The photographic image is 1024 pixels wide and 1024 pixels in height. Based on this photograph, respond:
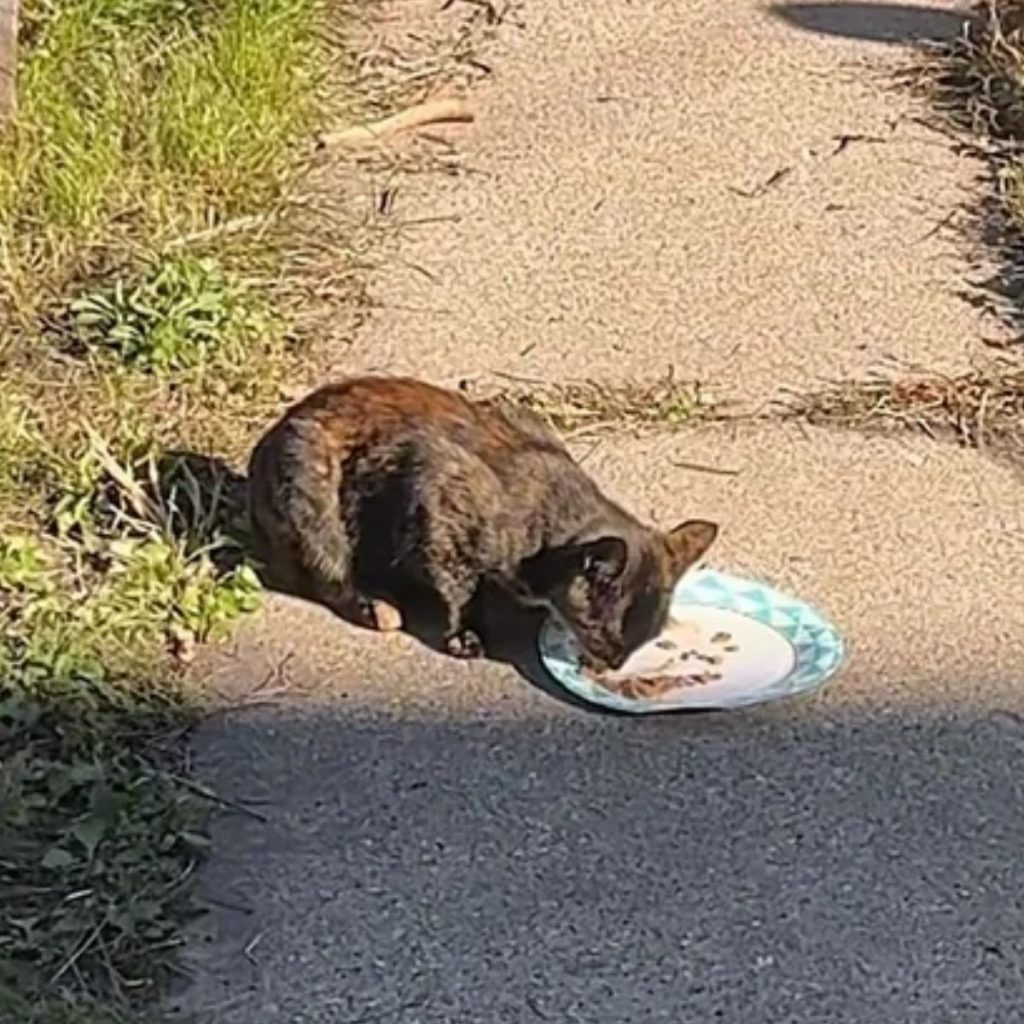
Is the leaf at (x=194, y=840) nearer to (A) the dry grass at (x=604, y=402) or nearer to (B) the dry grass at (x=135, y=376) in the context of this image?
(B) the dry grass at (x=135, y=376)

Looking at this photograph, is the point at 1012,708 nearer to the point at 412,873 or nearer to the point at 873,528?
the point at 873,528

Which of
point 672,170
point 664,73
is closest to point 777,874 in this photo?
point 672,170

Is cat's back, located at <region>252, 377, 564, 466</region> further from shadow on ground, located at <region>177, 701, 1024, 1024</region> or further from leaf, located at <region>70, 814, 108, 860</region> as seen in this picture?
leaf, located at <region>70, 814, 108, 860</region>

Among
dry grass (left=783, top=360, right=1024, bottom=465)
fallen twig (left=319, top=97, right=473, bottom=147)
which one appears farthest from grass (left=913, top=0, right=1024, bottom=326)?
fallen twig (left=319, top=97, right=473, bottom=147)

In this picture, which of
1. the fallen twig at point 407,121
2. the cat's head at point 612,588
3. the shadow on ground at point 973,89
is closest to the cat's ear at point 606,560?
the cat's head at point 612,588

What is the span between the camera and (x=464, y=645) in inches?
150

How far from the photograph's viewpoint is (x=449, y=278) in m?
4.93

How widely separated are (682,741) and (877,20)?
2843 mm

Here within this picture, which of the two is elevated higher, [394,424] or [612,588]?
[394,424]

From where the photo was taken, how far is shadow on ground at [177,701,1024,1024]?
3.17m

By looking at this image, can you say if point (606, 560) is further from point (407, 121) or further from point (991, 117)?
point (991, 117)

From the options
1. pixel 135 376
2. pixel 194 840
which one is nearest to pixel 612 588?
pixel 194 840

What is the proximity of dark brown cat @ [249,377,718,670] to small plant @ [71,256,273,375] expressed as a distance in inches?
23.2

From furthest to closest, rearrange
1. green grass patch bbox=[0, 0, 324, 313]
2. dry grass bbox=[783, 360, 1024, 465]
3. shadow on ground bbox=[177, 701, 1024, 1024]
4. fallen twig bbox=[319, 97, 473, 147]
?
fallen twig bbox=[319, 97, 473, 147], green grass patch bbox=[0, 0, 324, 313], dry grass bbox=[783, 360, 1024, 465], shadow on ground bbox=[177, 701, 1024, 1024]
